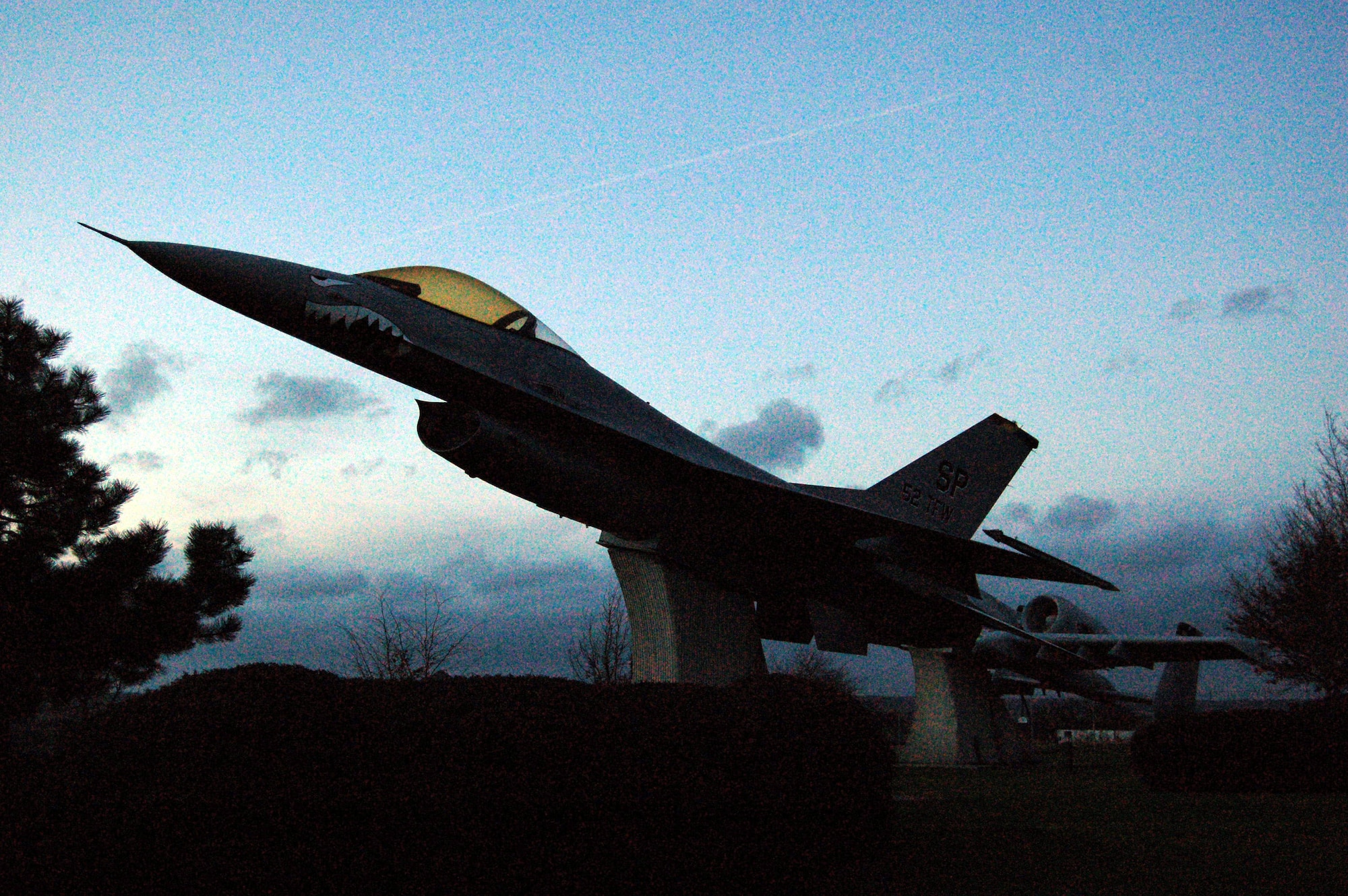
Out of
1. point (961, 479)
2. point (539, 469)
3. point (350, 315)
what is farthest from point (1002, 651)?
point (350, 315)

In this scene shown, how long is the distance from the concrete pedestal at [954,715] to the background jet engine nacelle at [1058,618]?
2.66 meters

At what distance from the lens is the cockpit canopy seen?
32.5 feet

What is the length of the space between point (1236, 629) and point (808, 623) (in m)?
25.0

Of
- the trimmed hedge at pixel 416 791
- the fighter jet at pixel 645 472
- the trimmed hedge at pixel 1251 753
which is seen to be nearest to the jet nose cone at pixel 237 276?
the fighter jet at pixel 645 472

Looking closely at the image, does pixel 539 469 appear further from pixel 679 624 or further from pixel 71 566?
pixel 71 566

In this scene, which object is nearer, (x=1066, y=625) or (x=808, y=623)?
(x=808, y=623)

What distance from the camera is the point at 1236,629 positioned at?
1217 inches

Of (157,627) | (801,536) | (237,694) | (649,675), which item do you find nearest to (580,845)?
(237,694)

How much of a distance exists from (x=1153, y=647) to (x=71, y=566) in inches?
1027

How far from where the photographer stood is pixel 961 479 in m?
13.6

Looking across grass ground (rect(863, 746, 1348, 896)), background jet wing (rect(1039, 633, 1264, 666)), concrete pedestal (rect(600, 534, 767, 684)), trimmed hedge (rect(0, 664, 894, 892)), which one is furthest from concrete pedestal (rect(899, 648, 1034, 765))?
trimmed hedge (rect(0, 664, 894, 892))

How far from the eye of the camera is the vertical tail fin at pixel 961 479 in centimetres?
1340

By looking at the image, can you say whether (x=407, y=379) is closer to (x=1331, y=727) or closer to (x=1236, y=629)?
(x=1331, y=727)

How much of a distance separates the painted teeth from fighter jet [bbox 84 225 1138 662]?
0.05 ft
